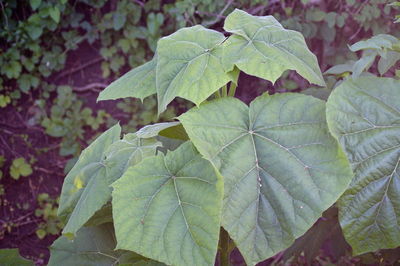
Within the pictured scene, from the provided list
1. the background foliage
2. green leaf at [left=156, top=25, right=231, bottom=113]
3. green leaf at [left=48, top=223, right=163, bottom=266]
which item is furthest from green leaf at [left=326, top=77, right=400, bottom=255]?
the background foliage

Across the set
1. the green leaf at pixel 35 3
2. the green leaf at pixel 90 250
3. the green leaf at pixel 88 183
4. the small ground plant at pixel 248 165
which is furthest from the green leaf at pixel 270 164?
the green leaf at pixel 35 3

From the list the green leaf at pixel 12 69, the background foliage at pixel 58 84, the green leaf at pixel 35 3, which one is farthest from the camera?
the green leaf at pixel 12 69

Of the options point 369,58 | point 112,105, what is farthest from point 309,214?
point 112,105

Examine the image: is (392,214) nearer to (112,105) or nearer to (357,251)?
(357,251)

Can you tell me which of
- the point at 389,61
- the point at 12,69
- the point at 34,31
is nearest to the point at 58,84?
the point at 12,69

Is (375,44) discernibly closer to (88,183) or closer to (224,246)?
(224,246)

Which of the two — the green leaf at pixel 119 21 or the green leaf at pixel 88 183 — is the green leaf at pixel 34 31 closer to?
the green leaf at pixel 119 21
